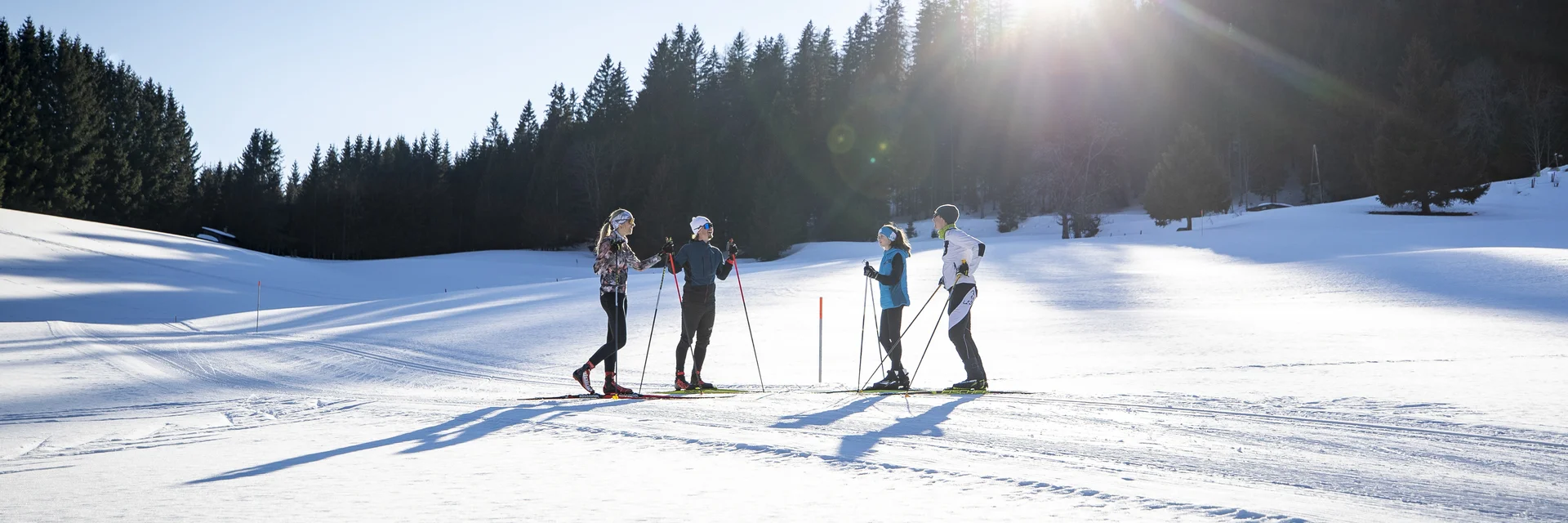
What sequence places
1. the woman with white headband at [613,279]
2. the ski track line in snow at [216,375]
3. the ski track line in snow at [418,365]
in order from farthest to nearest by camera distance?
the ski track line in snow at [418,365], the ski track line in snow at [216,375], the woman with white headband at [613,279]

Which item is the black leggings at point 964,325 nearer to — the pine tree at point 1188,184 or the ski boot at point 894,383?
the ski boot at point 894,383

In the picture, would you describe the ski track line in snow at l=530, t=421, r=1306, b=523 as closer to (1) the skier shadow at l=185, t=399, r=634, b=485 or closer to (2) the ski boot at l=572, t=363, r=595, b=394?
(1) the skier shadow at l=185, t=399, r=634, b=485

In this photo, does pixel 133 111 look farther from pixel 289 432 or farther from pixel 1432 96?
pixel 1432 96

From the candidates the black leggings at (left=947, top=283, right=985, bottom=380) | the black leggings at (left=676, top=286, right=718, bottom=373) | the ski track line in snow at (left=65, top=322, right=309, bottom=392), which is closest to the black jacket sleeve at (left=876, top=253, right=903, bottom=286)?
the black leggings at (left=947, top=283, right=985, bottom=380)

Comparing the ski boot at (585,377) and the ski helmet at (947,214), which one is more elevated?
the ski helmet at (947,214)

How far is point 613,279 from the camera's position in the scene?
8.45 m

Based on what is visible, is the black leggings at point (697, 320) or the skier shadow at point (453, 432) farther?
the black leggings at point (697, 320)

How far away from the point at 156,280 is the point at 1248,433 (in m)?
31.5

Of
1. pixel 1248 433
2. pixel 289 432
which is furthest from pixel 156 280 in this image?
pixel 1248 433

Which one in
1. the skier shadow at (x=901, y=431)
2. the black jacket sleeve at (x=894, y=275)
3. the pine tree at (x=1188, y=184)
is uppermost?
the pine tree at (x=1188, y=184)

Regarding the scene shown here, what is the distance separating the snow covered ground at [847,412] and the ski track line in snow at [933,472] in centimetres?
3

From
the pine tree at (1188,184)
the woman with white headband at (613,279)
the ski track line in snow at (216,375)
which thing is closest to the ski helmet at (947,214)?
the woman with white headband at (613,279)

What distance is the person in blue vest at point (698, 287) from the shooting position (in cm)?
860

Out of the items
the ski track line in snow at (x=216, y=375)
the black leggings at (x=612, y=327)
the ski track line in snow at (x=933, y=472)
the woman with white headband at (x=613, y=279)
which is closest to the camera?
the ski track line in snow at (x=933, y=472)
